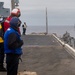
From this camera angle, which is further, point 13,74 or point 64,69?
point 64,69

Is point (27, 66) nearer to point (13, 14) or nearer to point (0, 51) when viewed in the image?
point (0, 51)

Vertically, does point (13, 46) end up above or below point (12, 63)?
above

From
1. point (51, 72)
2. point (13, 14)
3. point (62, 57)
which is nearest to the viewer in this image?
point (13, 14)

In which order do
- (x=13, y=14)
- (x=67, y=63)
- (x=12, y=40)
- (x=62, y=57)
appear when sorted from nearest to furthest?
(x=12, y=40) → (x=13, y=14) → (x=67, y=63) → (x=62, y=57)

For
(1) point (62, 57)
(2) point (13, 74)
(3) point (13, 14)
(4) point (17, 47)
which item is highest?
(3) point (13, 14)

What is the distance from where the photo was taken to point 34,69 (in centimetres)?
→ 1593

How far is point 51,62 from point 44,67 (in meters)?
1.63

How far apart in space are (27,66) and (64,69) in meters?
1.78

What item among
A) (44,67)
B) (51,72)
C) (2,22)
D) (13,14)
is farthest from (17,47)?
(44,67)

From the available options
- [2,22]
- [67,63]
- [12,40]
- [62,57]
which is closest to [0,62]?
[2,22]

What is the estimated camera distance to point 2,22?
1333 cm

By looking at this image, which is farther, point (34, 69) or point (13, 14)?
point (34, 69)

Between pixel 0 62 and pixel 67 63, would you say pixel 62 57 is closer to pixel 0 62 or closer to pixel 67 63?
pixel 67 63

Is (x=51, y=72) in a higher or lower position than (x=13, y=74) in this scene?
lower
